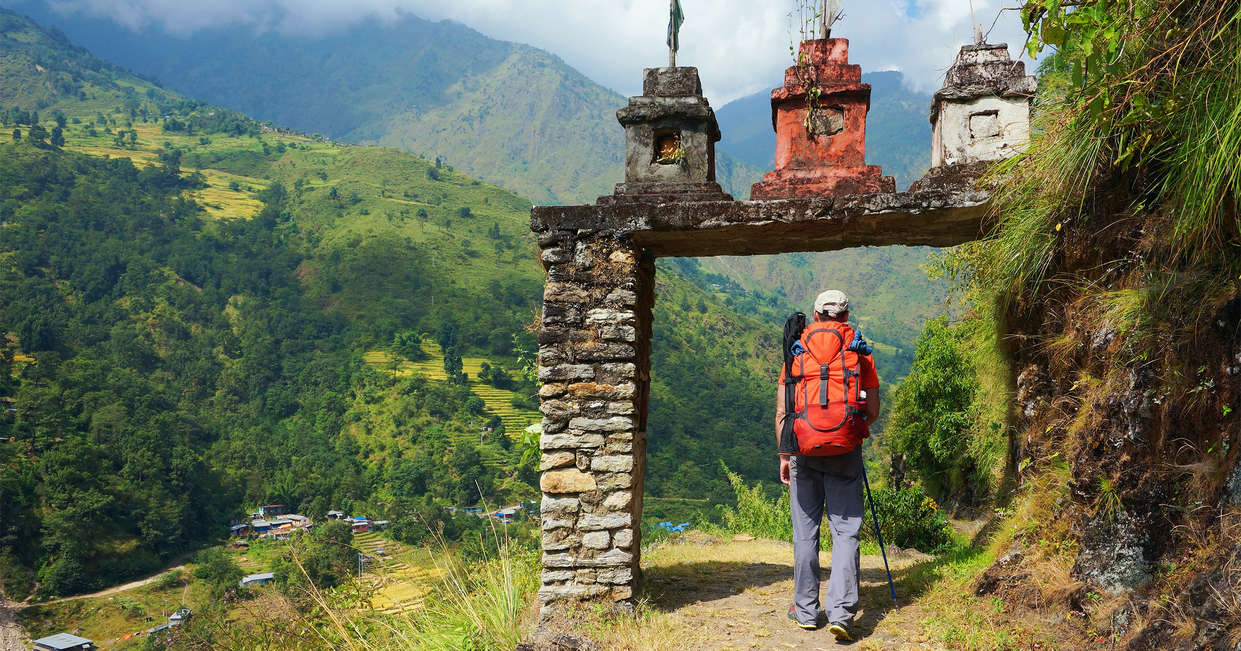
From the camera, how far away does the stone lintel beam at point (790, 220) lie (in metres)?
4.55

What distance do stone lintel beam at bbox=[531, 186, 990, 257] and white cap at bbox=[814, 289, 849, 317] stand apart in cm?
59

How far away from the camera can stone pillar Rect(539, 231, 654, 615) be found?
4750 mm

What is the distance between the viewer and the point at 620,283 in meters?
4.88

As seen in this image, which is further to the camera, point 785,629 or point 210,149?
point 210,149

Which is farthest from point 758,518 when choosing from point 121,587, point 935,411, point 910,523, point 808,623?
point 121,587

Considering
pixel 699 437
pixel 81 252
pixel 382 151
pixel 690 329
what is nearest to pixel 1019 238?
pixel 699 437

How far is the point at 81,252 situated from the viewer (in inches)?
2987

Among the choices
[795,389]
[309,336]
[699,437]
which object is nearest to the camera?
[795,389]

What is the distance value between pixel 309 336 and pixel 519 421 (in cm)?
2673

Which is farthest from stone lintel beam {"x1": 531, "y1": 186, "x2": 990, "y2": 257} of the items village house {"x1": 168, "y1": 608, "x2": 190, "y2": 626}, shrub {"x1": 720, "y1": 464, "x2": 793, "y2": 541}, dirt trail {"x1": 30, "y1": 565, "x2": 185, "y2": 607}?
dirt trail {"x1": 30, "y1": 565, "x2": 185, "y2": 607}

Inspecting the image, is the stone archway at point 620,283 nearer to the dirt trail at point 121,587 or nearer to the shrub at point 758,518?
the shrub at point 758,518

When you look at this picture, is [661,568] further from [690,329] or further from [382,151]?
[382,151]

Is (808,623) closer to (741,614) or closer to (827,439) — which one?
(741,614)

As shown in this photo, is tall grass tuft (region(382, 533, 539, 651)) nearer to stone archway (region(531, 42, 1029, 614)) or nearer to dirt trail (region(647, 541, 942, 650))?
stone archway (region(531, 42, 1029, 614))
